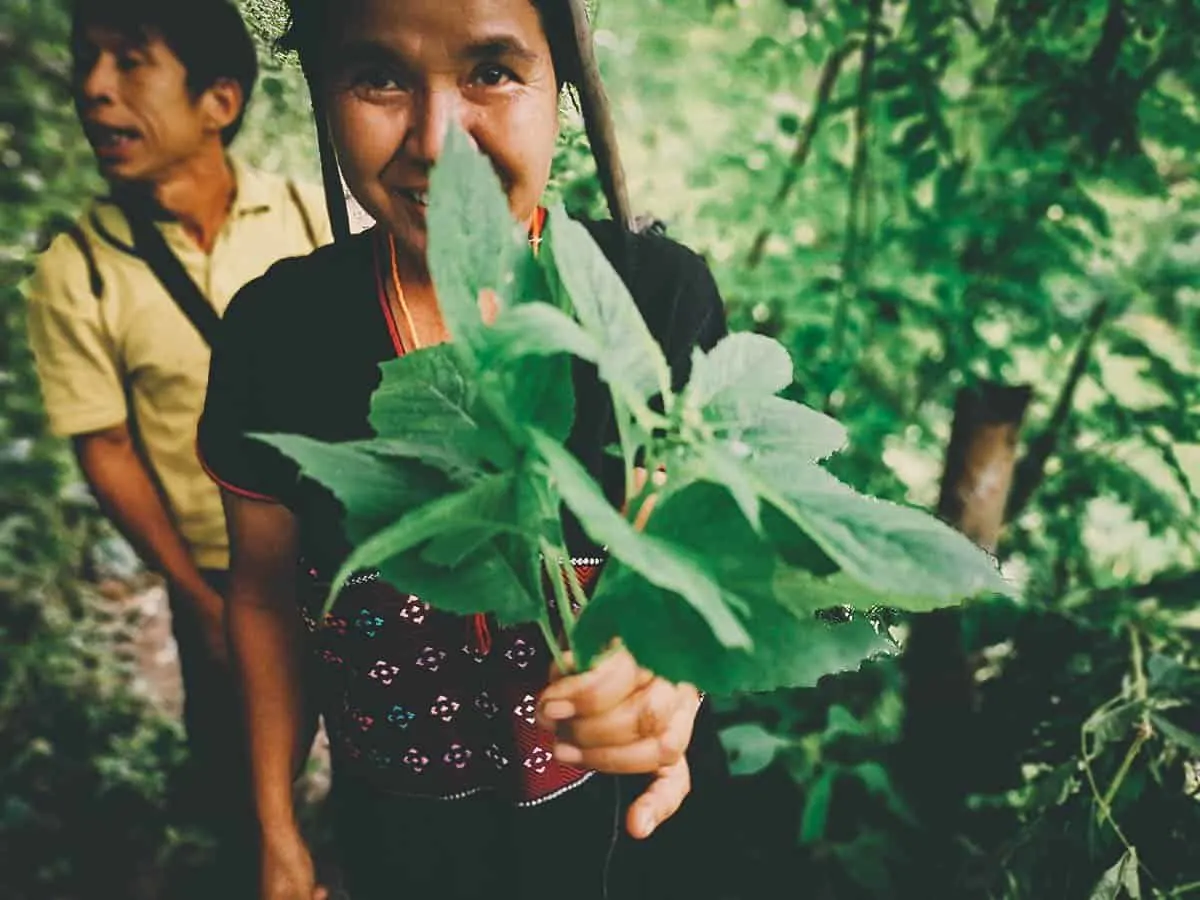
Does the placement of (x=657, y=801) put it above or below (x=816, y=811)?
above

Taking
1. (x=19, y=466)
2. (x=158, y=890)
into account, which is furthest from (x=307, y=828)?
(x=19, y=466)

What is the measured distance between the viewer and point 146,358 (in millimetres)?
1725

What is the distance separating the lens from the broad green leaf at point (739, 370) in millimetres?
541

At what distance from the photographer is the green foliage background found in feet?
4.23

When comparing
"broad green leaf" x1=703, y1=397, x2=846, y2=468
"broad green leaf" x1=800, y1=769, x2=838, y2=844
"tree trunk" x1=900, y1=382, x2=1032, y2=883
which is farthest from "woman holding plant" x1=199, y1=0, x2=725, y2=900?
"tree trunk" x1=900, y1=382, x2=1032, y2=883

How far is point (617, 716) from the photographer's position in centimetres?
67

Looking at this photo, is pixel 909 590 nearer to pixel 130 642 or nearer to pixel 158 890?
pixel 158 890

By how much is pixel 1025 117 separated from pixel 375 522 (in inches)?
58.5

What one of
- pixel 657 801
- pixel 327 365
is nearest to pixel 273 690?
pixel 327 365

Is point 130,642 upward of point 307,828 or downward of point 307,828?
upward

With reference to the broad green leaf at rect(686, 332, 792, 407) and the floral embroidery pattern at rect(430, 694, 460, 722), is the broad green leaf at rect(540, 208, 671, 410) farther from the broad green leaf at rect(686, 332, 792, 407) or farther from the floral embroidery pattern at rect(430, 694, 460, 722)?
the floral embroidery pattern at rect(430, 694, 460, 722)

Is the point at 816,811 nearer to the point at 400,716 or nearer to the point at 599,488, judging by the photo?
the point at 400,716

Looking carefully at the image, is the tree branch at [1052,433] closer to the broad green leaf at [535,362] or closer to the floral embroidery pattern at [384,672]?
the floral embroidery pattern at [384,672]

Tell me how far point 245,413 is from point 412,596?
1.00 feet
